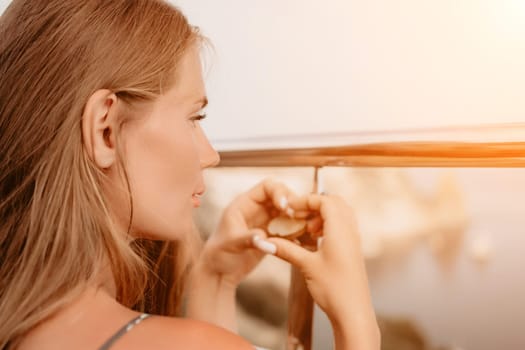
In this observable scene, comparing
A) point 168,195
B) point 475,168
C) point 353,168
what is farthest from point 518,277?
point 168,195

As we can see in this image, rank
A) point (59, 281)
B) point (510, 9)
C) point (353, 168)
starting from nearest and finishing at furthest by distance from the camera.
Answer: point (59, 281)
point (510, 9)
point (353, 168)

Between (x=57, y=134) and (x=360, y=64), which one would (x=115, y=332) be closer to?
(x=57, y=134)

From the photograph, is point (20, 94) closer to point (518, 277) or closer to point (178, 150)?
point (178, 150)

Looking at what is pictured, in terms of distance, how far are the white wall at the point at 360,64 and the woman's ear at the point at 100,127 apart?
0.35 meters

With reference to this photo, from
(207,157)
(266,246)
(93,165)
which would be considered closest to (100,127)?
(93,165)

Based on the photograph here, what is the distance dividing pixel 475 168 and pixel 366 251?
0.18m

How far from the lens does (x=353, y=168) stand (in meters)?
0.85

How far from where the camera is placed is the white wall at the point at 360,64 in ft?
2.41

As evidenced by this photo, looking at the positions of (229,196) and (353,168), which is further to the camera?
(229,196)

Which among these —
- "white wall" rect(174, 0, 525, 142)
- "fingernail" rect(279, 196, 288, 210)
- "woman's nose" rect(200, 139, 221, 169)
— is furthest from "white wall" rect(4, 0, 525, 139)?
"woman's nose" rect(200, 139, 221, 169)

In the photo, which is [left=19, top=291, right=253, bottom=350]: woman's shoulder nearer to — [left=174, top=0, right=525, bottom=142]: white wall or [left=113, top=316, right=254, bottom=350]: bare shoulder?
[left=113, top=316, right=254, bottom=350]: bare shoulder

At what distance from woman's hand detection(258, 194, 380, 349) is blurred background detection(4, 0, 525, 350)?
0.16 feet

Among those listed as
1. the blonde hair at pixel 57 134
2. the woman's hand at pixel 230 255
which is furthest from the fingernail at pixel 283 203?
the blonde hair at pixel 57 134

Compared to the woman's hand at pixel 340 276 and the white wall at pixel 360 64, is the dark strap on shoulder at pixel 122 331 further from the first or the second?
the white wall at pixel 360 64
